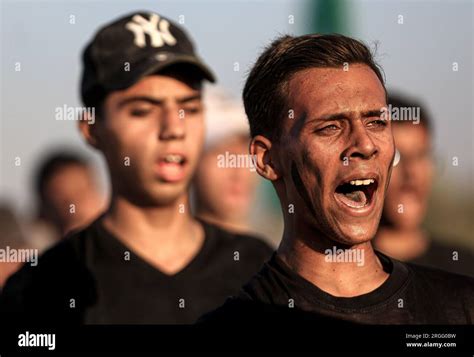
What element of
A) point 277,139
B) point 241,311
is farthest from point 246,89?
point 241,311

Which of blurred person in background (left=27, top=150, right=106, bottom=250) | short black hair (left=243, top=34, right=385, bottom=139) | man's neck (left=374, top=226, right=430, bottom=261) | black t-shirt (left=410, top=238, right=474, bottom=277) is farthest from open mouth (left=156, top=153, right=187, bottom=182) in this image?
short black hair (left=243, top=34, right=385, bottom=139)

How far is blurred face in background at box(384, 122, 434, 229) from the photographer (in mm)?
8086

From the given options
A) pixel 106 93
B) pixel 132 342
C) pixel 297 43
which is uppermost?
pixel 297 43

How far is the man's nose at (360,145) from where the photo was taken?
13.5 ft

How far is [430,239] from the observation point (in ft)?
27.7

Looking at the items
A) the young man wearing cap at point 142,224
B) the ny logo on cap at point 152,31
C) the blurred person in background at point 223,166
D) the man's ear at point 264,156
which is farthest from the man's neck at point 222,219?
the man's ear at point 264,156

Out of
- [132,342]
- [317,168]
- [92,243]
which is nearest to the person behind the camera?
[317,168]

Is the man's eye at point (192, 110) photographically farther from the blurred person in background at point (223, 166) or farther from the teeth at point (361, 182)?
the teeth at point (361, 182)

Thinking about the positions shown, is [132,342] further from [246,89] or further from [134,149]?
[246,89]

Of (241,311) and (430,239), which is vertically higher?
(241,311)

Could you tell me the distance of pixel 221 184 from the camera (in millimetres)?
8188

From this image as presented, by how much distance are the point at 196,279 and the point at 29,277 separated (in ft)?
2.76

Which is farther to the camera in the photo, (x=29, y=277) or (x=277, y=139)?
(x=29, y=277)

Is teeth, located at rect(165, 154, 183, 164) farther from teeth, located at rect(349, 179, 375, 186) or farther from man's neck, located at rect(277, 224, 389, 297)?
teeth, located at rect(349, 179, 375, 186)
